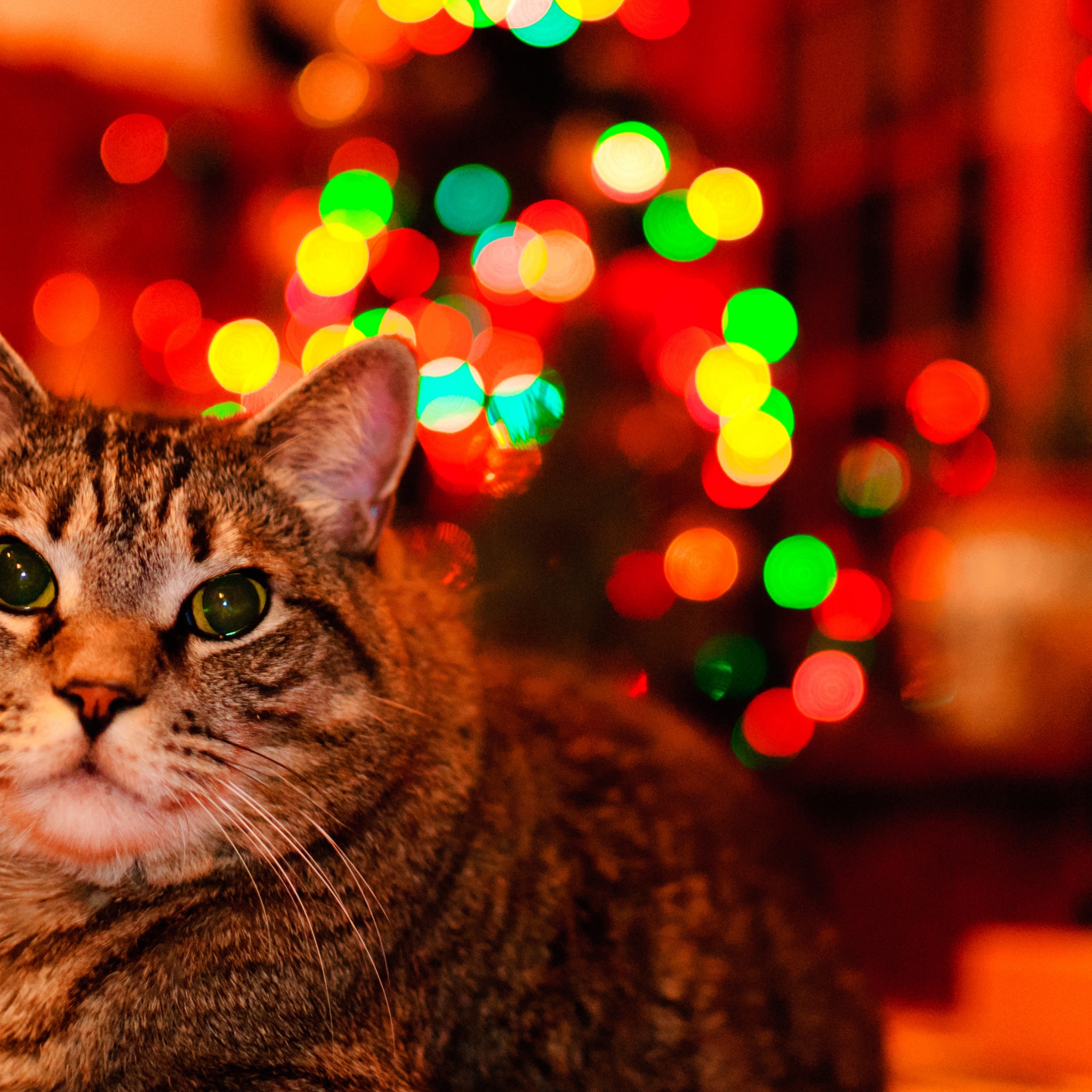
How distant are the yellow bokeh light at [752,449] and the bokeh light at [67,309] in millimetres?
1805

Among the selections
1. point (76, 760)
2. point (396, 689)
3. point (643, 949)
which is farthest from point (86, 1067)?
point (643, 949)

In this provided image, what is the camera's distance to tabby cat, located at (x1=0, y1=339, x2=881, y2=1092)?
2.57 feet

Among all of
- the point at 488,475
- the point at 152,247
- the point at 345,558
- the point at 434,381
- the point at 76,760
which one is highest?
the point at 152,247

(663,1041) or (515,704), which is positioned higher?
(515,704)

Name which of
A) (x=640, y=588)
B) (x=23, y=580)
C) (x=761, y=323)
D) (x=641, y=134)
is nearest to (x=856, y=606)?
(x=761, y=323)

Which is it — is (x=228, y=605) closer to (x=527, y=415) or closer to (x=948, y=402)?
(x=527, y=415)

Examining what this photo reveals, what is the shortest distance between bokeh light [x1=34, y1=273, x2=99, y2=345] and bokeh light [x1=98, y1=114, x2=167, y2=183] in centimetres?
35

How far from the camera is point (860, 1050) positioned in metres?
1.13

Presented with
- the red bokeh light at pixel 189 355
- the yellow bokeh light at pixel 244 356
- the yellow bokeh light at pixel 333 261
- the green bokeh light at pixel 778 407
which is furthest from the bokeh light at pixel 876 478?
the red bokeh light at pixel 189 355

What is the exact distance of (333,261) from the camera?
249cm

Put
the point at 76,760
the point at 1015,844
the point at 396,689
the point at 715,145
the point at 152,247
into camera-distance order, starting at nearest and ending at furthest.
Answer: the point at 76,760, the point at 396,689, the point at 1015,844, the point at 152,247, the point at 715,145

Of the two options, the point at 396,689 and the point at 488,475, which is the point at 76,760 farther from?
the point at 488,475

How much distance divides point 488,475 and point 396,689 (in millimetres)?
727

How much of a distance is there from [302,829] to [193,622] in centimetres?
20
